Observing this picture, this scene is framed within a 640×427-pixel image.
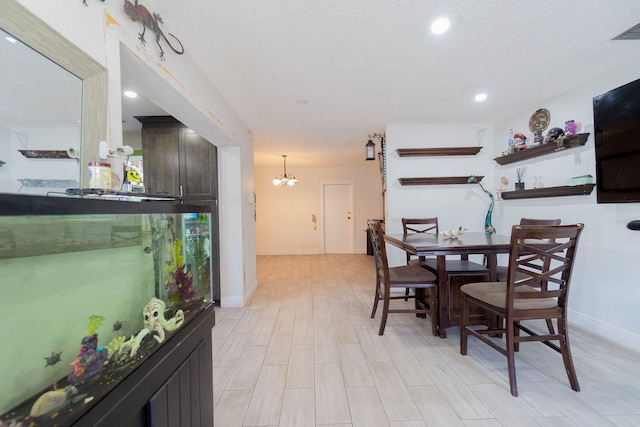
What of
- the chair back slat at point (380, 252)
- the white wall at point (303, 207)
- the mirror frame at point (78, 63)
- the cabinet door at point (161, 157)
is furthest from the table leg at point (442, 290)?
the white wall at point (303, 207)

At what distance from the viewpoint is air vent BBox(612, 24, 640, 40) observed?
5.43ft

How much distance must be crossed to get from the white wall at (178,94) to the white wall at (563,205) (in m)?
2.01

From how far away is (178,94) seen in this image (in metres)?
1.71

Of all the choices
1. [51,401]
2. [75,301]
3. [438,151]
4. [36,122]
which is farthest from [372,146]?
[51,401]

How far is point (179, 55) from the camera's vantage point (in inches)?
67.4

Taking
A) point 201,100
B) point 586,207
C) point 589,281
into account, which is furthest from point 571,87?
point 201,100

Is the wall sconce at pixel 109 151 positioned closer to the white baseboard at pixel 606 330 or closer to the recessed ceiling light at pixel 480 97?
the recessed ceiling light at pixel 480 97

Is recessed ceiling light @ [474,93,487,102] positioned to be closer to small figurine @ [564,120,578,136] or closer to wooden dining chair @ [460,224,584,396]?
small figurine @ [564,120,578,136]

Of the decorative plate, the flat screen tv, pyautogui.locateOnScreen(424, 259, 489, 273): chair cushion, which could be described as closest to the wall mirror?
pyautogui.locateOnScreen(424, 259, 489, 273): chair cushion

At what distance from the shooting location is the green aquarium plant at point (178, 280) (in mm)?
925

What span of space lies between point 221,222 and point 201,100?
1515 mm

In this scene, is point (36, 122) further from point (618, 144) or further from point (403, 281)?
point (618, 144)

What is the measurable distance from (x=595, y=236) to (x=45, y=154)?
378cm

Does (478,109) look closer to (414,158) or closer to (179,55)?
(414,158)
